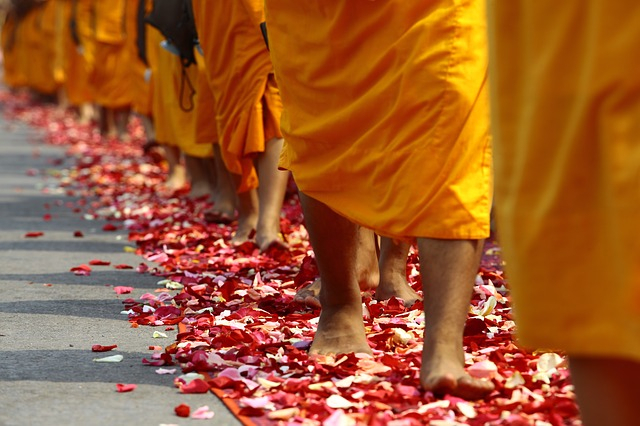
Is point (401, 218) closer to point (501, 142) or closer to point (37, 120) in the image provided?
point (501, 142)

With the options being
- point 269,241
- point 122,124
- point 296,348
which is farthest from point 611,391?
point 122,124

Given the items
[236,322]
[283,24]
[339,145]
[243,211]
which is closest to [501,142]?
[339,145]

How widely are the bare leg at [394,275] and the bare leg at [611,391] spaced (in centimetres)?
263

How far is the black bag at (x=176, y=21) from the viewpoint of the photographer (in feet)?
22.3

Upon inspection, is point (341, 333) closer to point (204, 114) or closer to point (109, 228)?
point (204, 114)

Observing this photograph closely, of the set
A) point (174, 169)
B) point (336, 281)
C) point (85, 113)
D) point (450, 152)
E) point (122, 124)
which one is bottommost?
point (85, 113)

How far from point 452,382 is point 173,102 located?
5422 millimetres

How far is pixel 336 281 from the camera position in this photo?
3.81m

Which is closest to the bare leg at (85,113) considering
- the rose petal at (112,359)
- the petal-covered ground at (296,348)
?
the petal-covered ground at (296,348)

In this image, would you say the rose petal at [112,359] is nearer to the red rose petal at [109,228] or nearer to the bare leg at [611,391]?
the bare leg at [611,391]

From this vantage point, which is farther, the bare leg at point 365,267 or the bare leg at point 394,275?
the bare leg at point 365,267

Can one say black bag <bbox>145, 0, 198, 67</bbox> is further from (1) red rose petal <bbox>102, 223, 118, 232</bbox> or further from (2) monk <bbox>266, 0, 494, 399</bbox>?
(2) monk <bbox>266, 0, 494, 399</bbox>

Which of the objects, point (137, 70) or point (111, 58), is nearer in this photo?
point (137, 70)

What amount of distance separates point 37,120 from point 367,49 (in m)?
18.1
